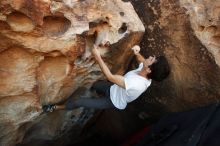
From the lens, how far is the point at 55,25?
2773 mm

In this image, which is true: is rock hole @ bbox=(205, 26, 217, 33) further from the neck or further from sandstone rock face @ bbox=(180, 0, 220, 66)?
the neck

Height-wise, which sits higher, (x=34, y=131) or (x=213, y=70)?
(x=213, y=70)

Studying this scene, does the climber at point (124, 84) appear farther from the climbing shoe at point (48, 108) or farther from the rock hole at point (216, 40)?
the rock hole at point (216, 40)

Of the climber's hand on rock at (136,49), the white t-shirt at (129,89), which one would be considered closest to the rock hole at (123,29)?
the climber's hand on rock at (136,49)

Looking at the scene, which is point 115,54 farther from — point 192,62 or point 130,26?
point 192,62

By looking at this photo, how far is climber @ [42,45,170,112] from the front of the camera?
292cm

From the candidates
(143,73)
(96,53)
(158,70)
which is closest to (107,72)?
(96,53)

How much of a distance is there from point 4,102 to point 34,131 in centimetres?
58

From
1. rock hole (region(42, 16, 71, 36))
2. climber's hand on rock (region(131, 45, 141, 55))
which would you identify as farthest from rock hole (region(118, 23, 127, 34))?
rock hole (region(42, 16, 71, 36))

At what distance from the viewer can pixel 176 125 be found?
3.04 metres

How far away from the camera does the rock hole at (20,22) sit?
263 cm

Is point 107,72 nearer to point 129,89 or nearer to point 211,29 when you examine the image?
point 129,89

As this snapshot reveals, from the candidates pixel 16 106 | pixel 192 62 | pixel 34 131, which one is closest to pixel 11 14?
pixel 16 106

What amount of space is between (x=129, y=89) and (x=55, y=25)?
2.34 feet
